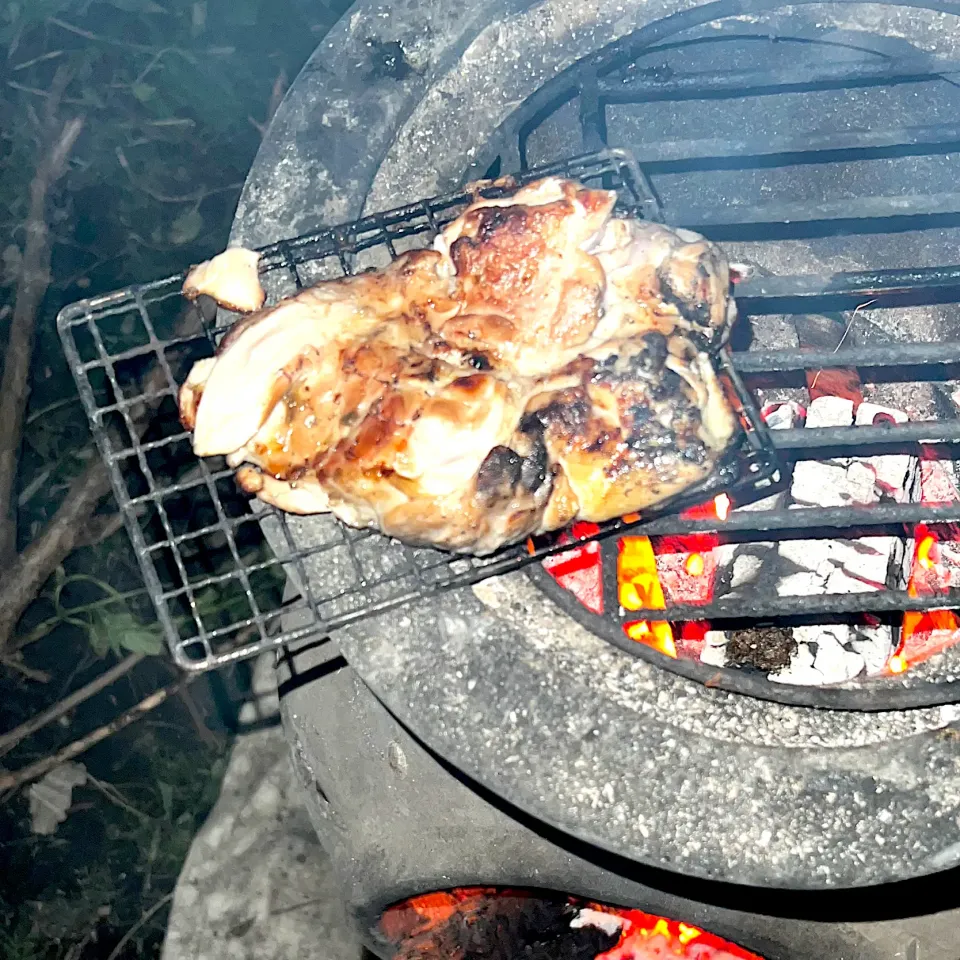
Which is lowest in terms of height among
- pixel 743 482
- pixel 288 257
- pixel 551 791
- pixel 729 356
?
pixel 551 791

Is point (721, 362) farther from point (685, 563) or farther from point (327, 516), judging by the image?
point (327, 516)

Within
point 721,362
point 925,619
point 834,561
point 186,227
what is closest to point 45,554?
point 186,227

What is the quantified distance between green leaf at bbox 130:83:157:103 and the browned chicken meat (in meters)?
3.52

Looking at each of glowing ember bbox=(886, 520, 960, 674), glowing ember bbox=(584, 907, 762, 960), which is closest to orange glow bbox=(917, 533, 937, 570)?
glowing ember bbox=(886, 520, 960, 674)

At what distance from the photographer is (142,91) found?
5438 mm

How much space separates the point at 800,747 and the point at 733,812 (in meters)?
0.26

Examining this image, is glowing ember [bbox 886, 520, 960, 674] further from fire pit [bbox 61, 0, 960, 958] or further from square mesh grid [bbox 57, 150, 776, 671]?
square mesh grid [bbox 57, 150, 776, 671]

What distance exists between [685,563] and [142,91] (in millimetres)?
4249

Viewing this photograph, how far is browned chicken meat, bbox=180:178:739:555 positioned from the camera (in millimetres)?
2422

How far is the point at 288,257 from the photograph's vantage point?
112 inches

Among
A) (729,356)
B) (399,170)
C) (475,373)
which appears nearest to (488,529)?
(475,373)

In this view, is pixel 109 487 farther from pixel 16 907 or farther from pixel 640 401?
pixel 640 401

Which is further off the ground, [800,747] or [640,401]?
[640,401]

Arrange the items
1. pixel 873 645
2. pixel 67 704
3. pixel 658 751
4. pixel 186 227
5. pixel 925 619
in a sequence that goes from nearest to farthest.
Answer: pixel 658 751 < pixel 925 619 < pixel 873 645 < pixel 67 704 < pixel 186 227
